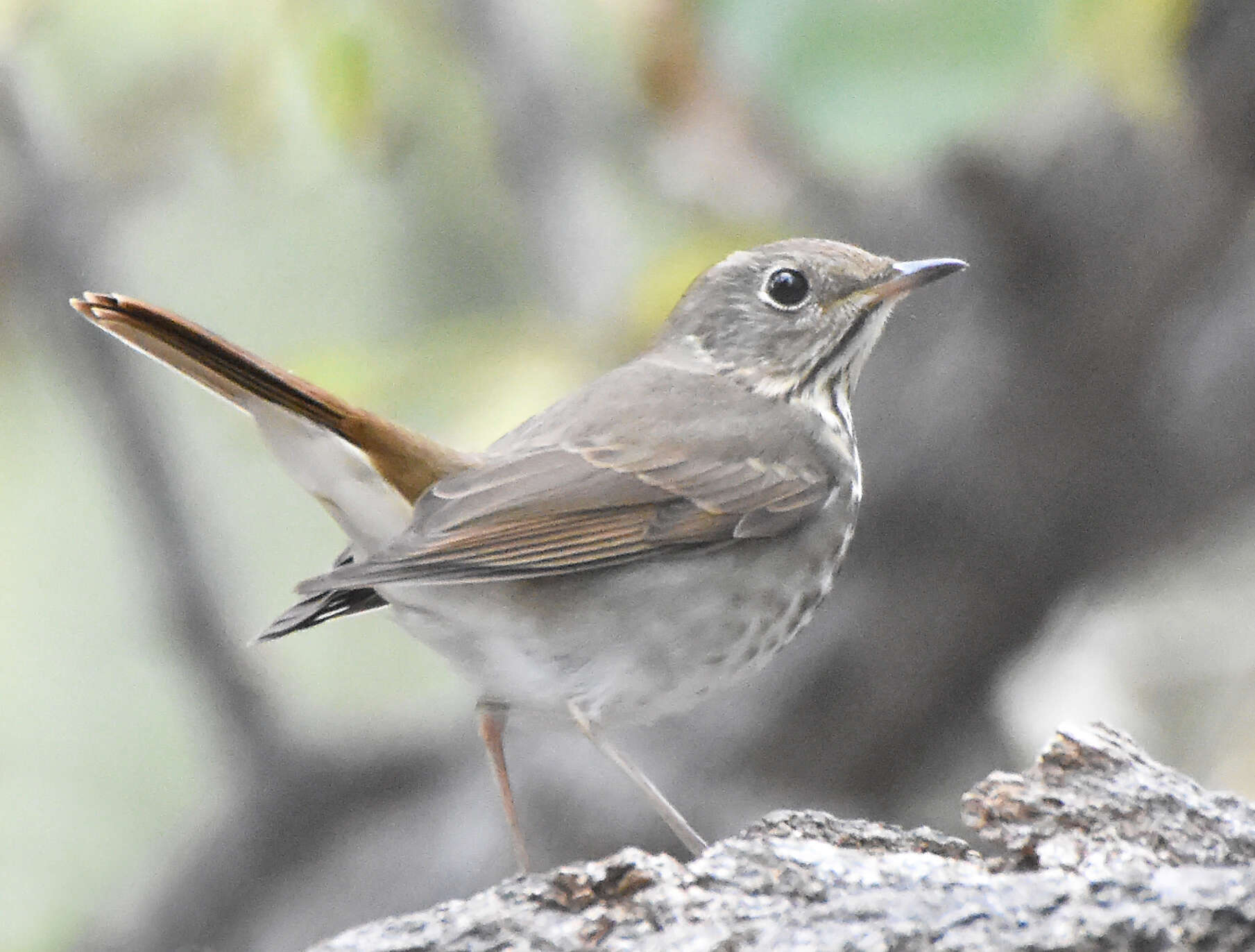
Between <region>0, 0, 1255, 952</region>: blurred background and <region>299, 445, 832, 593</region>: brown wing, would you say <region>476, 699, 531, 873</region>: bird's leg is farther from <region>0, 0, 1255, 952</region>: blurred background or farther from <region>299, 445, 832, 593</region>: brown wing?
<region>0, 0, 1255, 952</region>: blurred background

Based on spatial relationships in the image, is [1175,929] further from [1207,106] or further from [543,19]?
[543,19]

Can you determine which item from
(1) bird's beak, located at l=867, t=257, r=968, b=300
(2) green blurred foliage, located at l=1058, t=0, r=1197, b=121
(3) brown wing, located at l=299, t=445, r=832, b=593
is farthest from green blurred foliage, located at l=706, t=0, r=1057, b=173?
(3) brown wing, located at l=299, t=445, r=832, b=593

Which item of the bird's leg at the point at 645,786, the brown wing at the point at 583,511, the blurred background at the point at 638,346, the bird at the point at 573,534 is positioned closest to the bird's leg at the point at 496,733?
the bird at the point at 573,534

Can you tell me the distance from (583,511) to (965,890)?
1.23 metres

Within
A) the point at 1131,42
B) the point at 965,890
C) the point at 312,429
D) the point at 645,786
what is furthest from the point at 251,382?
the point at 1131,42

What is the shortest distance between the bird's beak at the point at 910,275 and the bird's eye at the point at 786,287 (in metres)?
0.17

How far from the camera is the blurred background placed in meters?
3.82

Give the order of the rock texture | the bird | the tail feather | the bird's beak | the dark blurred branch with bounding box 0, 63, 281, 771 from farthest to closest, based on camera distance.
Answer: the dark blurred branch with bounding box 0, 63, 281, 771 → the bird's beak → the bird → the tail feather → the rock texture

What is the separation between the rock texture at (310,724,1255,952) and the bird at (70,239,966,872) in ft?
2.31

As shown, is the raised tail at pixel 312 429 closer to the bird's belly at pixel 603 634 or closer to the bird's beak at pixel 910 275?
the bird's belly at pixel 603 634

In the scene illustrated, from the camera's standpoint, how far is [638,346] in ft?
13.1

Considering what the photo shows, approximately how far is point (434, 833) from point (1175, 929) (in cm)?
273

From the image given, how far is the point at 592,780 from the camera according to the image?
4.12m

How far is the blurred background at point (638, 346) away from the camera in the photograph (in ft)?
12.5
